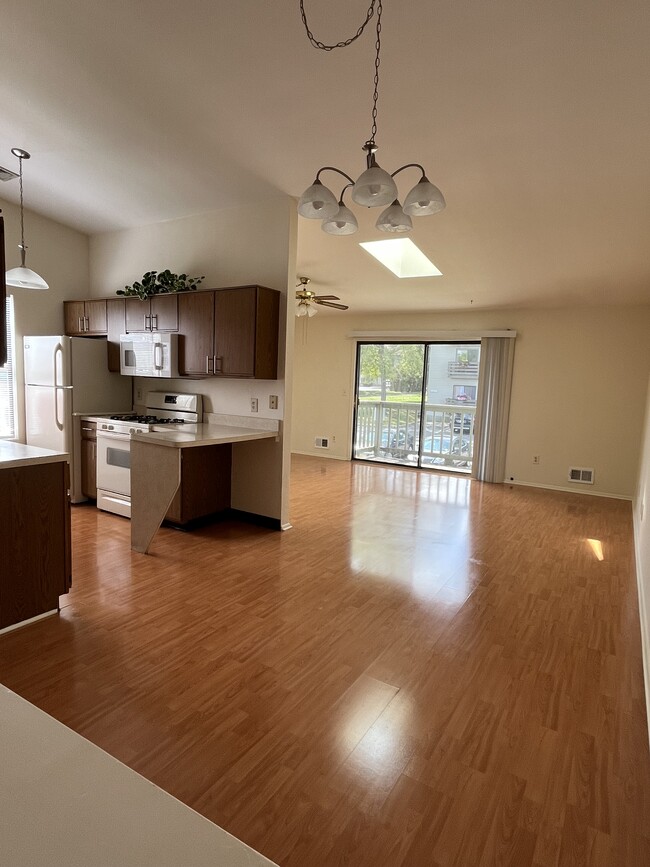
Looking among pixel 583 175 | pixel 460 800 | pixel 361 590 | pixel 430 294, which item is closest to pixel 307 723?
pixel 460 800

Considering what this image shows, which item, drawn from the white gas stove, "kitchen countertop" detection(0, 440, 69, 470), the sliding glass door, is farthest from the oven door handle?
the sliding glass door

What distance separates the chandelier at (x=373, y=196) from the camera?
1.90 metres

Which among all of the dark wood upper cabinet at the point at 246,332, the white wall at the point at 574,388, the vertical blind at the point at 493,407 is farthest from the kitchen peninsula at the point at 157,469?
the white wall at the point at 574,388

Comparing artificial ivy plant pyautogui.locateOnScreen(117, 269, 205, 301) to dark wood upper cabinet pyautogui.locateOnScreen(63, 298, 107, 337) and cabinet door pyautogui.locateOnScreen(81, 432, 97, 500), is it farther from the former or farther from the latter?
cabinet door pyautogui.locateOnScreen(81, 432, 97, 500)

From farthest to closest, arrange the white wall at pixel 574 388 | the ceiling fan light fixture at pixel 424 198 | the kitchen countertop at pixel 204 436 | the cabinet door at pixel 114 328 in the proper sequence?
the white wall at pixel 574 388, the cabinet door at pixel 114 328, the kitchen countertop at pixel 204 436, the ceiling fan light fixture at pixel 424 198

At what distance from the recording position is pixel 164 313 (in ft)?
14.4

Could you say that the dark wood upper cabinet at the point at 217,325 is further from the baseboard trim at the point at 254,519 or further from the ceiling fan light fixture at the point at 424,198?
the ceiling fan light fixture at the point at 424,198

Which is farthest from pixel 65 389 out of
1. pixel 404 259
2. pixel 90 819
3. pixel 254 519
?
pixel 90 819

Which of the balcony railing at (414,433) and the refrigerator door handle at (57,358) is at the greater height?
the refrigerator door handle at (57,358)

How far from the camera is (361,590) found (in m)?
3.08

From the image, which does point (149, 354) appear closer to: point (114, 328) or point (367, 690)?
point (114, 328)

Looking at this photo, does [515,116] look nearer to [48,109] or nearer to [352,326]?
[48,109]

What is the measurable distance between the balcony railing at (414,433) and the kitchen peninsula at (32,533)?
573 cm

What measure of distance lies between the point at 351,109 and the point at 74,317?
3.78 m
